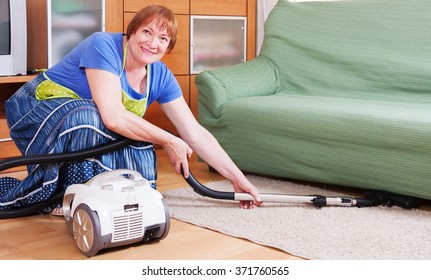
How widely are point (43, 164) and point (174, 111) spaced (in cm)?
53

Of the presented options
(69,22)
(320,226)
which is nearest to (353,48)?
(320,226)

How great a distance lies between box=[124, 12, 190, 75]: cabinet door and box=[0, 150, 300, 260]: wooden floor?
1.80m

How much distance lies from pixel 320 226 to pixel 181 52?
204 centimetres

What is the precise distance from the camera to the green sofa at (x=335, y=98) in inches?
112

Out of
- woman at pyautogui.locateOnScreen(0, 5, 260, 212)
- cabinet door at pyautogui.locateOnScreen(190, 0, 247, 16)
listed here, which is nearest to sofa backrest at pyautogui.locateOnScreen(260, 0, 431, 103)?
cabinet door at pyautogui.locateOnScreen(190, 0, 247, 16)

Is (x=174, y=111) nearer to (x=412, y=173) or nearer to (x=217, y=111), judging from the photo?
(x=217, y=111)

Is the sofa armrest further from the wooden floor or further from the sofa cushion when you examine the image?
the wooden floor

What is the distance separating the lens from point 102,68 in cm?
243

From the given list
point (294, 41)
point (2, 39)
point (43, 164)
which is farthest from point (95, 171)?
point (294, 41)

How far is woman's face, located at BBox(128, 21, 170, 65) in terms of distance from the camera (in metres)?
2.44

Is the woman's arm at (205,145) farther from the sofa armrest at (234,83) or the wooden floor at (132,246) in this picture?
the sofa armrest at (234,83)

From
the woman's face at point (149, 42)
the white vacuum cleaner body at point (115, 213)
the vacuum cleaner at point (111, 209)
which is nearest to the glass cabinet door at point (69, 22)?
the woman's face at point (149, 42)

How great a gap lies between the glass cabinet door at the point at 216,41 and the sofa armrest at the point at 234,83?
0.73m

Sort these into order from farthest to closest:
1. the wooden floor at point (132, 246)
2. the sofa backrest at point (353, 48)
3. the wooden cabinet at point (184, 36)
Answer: the wooden cabinet at point (184, 36) < the sofa backrest at point (353, 48) < the wooden floor at point (132, 246)
